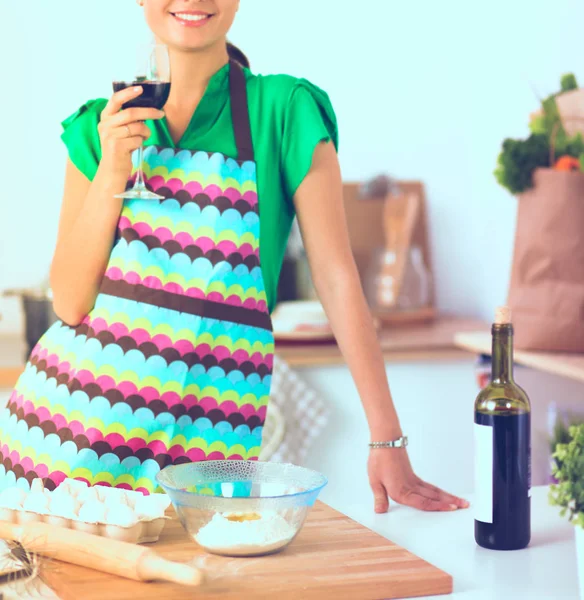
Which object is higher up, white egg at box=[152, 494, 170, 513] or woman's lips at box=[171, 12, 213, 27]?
woman's lips at box=[171, 12, 213, 27]

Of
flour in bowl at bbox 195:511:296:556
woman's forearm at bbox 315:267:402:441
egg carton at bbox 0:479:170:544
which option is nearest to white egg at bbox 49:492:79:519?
egg carton at bbox 0:479:170:544

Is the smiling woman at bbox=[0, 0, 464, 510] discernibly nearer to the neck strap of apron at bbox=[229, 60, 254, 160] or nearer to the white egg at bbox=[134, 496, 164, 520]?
the neck strap of apron at bbox=[229, 60, 254, 160]

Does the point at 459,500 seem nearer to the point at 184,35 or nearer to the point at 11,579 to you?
the point at 11,579

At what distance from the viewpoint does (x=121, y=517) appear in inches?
36.2

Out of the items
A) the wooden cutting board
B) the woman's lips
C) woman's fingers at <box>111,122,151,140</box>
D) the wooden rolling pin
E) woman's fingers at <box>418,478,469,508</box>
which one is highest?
the woman's lips

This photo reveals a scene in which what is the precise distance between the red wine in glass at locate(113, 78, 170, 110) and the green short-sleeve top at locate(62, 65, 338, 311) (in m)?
0.09

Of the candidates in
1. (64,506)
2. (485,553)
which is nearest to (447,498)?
(485,553)

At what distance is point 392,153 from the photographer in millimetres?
3066

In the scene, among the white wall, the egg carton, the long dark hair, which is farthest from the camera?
the white wall

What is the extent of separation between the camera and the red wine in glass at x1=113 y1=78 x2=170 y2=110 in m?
1.27

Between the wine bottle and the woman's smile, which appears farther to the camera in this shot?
the woman's smile

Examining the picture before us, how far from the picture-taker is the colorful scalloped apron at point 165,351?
131 centimetres

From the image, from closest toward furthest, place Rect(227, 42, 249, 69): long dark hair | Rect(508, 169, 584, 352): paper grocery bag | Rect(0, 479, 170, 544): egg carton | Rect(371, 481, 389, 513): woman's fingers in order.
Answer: Rect(0, 479, 170, 544): egg carton < Rect(371, 481, 389, 513): woman's fingers < Rect(227, 42, 249, 69): long dark hair < Rect(508, 169, 584, 352): paper grocery bag

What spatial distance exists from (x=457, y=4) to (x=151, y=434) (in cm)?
209
